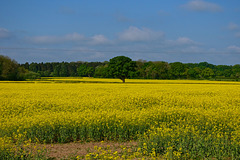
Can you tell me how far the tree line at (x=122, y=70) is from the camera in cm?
5919

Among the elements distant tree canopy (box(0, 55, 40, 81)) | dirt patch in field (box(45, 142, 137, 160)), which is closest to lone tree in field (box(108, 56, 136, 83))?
distant tree canopy (box(0, 55, 40, 81))

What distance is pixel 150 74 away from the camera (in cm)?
10456

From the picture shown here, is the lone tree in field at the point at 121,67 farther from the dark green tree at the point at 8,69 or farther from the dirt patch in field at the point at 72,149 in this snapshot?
the dirt patch in field at the point at 72,149

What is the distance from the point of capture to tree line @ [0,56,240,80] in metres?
59.2

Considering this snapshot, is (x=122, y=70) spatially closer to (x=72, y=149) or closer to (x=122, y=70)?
(x=122, y=70)

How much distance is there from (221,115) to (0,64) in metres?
66.5

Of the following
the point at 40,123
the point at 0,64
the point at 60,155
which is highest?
the point at 0,64

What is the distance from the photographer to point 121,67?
58.1 m

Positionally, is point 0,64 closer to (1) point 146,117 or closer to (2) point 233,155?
(1) point 146,117

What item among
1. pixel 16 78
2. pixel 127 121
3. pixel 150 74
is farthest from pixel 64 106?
pixel 150 74

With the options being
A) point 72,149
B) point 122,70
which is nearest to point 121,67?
point 122,70

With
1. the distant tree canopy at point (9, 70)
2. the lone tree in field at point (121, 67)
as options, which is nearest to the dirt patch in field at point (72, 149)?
the lone tree in field at point (121, 67)

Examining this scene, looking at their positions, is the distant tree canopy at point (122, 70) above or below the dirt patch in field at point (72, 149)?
above

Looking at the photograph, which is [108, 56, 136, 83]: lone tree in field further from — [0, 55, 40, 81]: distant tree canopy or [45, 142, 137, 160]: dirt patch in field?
[45, 142, 137, 160]: dirt patch in field
